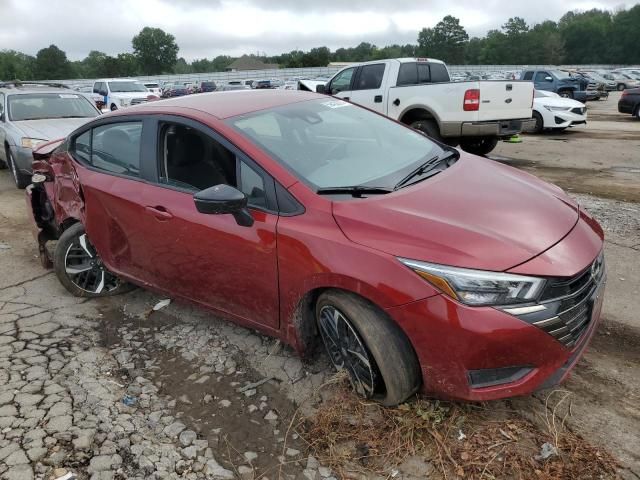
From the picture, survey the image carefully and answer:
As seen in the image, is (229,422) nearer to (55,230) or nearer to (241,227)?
(241,227)

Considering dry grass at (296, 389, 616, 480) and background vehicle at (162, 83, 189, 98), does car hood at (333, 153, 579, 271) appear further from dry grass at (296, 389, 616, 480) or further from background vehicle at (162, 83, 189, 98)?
background vehicle at (162, 83, 189, 98)

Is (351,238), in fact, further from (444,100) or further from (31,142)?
(444,100)

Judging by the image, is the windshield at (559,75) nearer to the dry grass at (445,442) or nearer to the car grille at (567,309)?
the car grille at (567,309)

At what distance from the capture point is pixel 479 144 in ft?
34.0

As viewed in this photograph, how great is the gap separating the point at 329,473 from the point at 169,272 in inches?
67.7

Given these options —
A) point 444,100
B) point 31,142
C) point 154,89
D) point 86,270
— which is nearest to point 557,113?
point 444,100

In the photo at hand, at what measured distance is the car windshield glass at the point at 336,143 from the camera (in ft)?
9.78

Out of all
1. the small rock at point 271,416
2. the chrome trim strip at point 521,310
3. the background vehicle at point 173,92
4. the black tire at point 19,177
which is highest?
the background vehicle at point 173,92

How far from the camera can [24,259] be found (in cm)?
533

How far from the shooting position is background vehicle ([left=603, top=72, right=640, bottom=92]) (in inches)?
1258

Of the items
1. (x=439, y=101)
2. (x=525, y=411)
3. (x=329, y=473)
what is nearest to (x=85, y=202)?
(x=329, y=473)

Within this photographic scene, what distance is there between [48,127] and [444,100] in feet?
21.2

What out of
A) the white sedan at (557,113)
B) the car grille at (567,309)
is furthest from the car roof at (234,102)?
the white sedan at (557,113)

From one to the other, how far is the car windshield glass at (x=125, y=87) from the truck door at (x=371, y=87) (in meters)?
12.9
